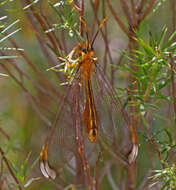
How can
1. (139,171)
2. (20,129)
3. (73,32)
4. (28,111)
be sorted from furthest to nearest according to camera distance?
(28,111) → (20,129) → (139,171) → (73,32)

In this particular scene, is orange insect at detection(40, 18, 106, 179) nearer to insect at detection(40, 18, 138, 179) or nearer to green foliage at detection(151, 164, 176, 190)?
insect at detection(40, 18, 138, 179)

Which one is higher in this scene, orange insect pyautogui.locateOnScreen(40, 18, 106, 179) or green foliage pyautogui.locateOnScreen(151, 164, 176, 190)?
orange insect pyautogui.locateOnScreen(40, 18, 106, 179)

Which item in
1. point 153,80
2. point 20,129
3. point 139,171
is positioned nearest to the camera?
point 153,80

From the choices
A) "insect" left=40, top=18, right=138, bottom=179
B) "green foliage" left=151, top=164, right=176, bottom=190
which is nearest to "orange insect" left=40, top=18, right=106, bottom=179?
"insect" left=40, top=18, right=138, bottom=179

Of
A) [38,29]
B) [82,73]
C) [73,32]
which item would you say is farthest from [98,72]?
[38,29]

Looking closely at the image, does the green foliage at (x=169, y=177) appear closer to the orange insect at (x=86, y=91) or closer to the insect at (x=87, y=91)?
the insect at (x=87, y=91)

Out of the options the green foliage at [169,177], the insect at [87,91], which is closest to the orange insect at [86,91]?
the insect at [87,91]

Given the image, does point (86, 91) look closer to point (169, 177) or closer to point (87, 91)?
point (87, 91)

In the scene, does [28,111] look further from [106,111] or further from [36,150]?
[106,111]
